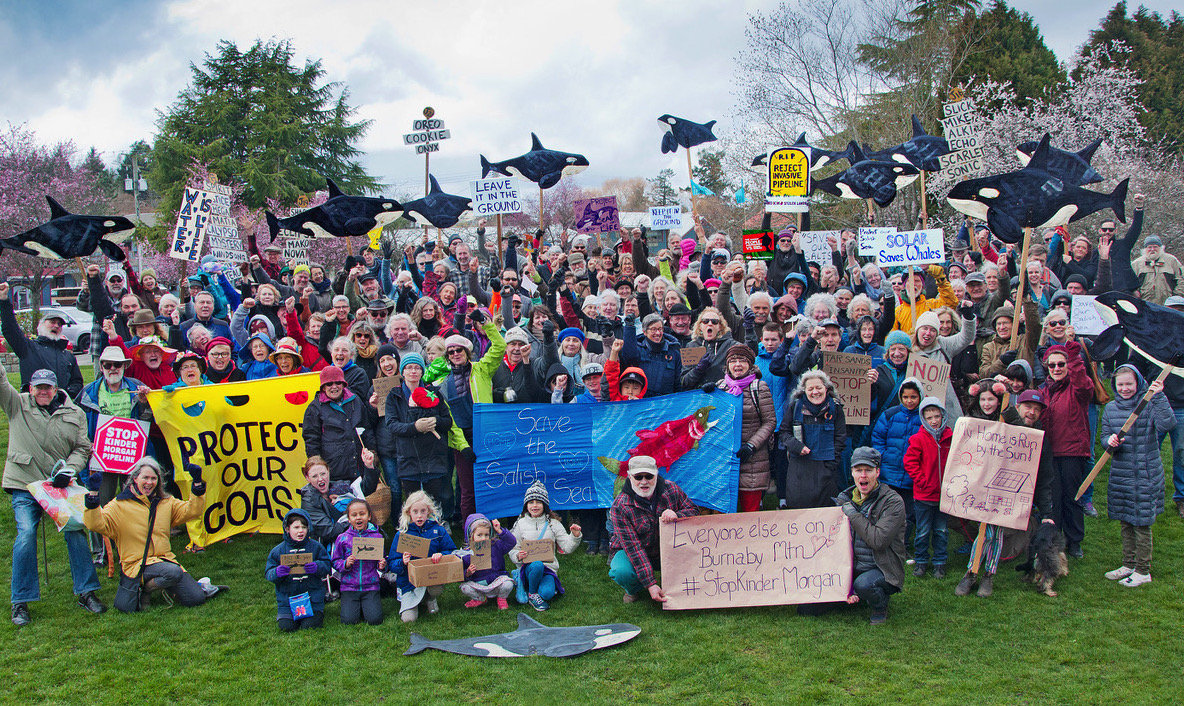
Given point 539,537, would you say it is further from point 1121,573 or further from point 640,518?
point 1121,573

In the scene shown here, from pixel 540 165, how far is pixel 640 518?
300 inches

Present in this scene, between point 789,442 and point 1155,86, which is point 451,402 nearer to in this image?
point 789,442

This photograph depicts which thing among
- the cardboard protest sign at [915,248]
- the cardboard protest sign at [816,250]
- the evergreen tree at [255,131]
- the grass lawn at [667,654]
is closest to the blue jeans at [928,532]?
the grass lawn at [667,654]

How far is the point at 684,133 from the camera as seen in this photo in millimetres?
14109

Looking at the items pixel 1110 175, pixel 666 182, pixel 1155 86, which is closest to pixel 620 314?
pixel 1110 175

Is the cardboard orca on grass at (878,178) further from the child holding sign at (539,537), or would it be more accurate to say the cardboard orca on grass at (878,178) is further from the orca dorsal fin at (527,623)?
the orca dorsal fin at (527,623)

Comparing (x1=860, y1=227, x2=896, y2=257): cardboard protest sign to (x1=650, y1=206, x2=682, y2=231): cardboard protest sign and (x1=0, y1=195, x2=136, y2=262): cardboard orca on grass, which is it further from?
(x1=0, y1=195, x2=136, y2=262): cardboard orca on grass

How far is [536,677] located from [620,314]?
16.3ft

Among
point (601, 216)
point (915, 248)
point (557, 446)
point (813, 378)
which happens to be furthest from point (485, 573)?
point (601, 216)

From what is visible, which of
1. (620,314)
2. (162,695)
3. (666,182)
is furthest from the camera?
(666,182)

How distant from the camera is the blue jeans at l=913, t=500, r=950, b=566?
24.3 feet

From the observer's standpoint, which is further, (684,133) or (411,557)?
(684,133)

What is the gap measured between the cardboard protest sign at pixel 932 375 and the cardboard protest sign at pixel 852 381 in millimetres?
469

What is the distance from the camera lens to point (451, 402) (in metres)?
8.20
